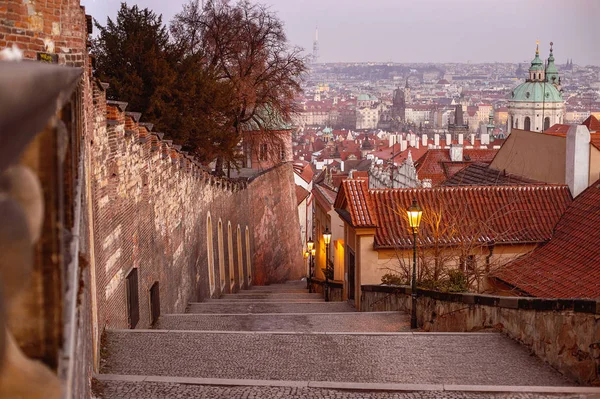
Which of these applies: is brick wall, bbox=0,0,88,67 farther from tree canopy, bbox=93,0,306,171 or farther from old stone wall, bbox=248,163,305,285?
old stone wall, bbox=248,163,305,285

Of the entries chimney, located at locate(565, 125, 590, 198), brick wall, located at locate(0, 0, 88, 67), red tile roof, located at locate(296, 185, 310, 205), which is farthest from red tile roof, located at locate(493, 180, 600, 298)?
red tile roof, located at locate(296, 185, 310, 205)

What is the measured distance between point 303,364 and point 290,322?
→ 15.9 feet

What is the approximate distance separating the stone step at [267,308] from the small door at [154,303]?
3.26 m

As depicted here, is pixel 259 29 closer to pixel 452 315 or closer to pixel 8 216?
pixel 452 315

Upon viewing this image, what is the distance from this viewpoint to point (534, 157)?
25.0m

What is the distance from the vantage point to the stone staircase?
6.88 metres

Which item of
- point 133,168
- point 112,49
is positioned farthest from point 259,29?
point 133,168

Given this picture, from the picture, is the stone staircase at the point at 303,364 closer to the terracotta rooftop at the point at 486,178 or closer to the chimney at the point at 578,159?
the chimney at the point at 578,159

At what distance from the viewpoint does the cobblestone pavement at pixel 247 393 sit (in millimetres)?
6555

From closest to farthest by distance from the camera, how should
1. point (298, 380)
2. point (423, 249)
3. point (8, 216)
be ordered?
point (8, 216)
point (298, 380)
point (423, 249)

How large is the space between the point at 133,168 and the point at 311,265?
1851 centimetres

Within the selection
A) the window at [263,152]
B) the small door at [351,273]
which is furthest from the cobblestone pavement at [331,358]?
the window at [263,152]

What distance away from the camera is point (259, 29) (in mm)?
33906

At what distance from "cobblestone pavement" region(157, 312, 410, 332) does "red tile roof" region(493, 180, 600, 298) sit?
322cm
